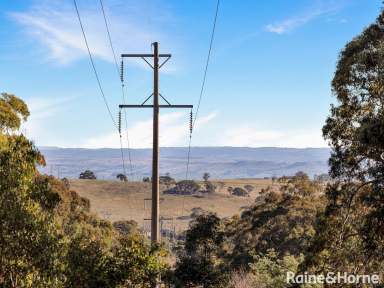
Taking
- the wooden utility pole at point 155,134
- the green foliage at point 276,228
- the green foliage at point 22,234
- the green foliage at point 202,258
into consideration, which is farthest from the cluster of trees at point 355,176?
the green foliage at point 276,228

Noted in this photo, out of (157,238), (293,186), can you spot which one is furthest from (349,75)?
(293,186)

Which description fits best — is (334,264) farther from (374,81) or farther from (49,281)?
(49,281)

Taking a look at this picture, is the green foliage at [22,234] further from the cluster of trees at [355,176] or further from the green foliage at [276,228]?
the green foliage at [276,228]

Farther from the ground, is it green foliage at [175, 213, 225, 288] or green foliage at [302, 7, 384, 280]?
green foliage at [302, 7, 384, 280]

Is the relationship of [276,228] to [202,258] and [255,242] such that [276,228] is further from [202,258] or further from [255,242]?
[202,258]

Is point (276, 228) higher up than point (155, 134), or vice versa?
point (155, 134)

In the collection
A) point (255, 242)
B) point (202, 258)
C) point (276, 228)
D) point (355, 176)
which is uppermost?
point (355, 176)

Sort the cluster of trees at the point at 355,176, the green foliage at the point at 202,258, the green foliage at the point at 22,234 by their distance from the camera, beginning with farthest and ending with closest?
the green foliage at the point at 202,258 < the cluster of trees at the point at 355,176 < the green foliage at the point at 22,234

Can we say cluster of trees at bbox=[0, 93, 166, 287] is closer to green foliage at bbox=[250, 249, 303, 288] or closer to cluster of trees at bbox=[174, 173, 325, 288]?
green foliage at bbox=[250, 249, 303, 288]

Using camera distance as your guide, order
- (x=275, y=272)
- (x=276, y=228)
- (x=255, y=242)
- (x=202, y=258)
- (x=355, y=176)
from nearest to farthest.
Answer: (x=355, y=176), (x=275, y=272), (x=202, y=258), (x=276, y=228), (x=255, y=242)

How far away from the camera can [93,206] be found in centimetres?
19225

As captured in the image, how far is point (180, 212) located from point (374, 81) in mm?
176687

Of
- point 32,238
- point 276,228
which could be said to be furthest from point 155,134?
point 276,228

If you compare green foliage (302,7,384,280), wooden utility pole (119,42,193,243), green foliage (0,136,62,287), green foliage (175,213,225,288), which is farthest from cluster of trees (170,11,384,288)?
green foliage (175,213,225,288)
